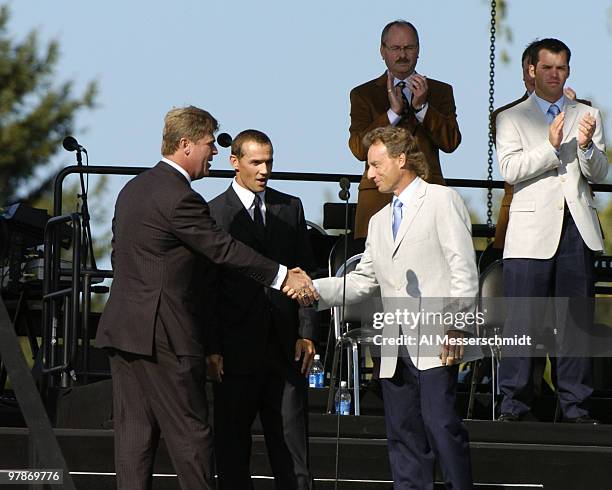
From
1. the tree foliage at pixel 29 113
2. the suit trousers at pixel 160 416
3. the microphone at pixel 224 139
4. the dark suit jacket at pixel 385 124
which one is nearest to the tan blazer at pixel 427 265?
the suit trousers at pixel 160 416

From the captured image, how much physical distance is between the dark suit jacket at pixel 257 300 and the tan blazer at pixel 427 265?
0.50 m

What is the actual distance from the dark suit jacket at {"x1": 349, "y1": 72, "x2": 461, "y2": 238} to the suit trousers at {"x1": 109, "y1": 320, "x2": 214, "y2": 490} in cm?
196

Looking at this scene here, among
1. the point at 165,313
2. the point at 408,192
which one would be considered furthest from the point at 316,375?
the point at 165,313

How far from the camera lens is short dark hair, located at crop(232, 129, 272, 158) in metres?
7.12

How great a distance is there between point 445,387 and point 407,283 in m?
0.46

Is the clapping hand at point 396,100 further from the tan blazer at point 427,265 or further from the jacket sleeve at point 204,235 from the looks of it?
the jacket sleeve at point 204,235

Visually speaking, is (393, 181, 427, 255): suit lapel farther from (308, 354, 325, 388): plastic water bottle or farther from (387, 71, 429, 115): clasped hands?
(308, 354, 325, 388): plastic water bottle

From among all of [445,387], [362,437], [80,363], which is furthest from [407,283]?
[80,363]

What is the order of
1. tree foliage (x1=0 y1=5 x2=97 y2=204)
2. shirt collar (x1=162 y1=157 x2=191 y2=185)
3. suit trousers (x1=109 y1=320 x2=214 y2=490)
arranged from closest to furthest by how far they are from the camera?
suit trousers (x1=109 y1=320 x2=214 y2=490) < shirt collar (x1=162 y1=157 x2=191 y2=185) < tree foliage (x1=0 y1=5 x2=97 y2=204)

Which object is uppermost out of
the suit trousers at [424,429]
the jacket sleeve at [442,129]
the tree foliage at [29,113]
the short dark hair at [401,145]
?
the tree foliage at [29,113]

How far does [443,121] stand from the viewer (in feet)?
26.6

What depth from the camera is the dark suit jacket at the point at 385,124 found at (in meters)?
8.11

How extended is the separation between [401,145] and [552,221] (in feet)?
3.80

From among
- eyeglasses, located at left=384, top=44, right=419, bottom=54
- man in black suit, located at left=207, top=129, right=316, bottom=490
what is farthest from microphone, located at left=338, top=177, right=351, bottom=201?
eyeglasses, located at left=384, top=44, right=419, bottom=54
